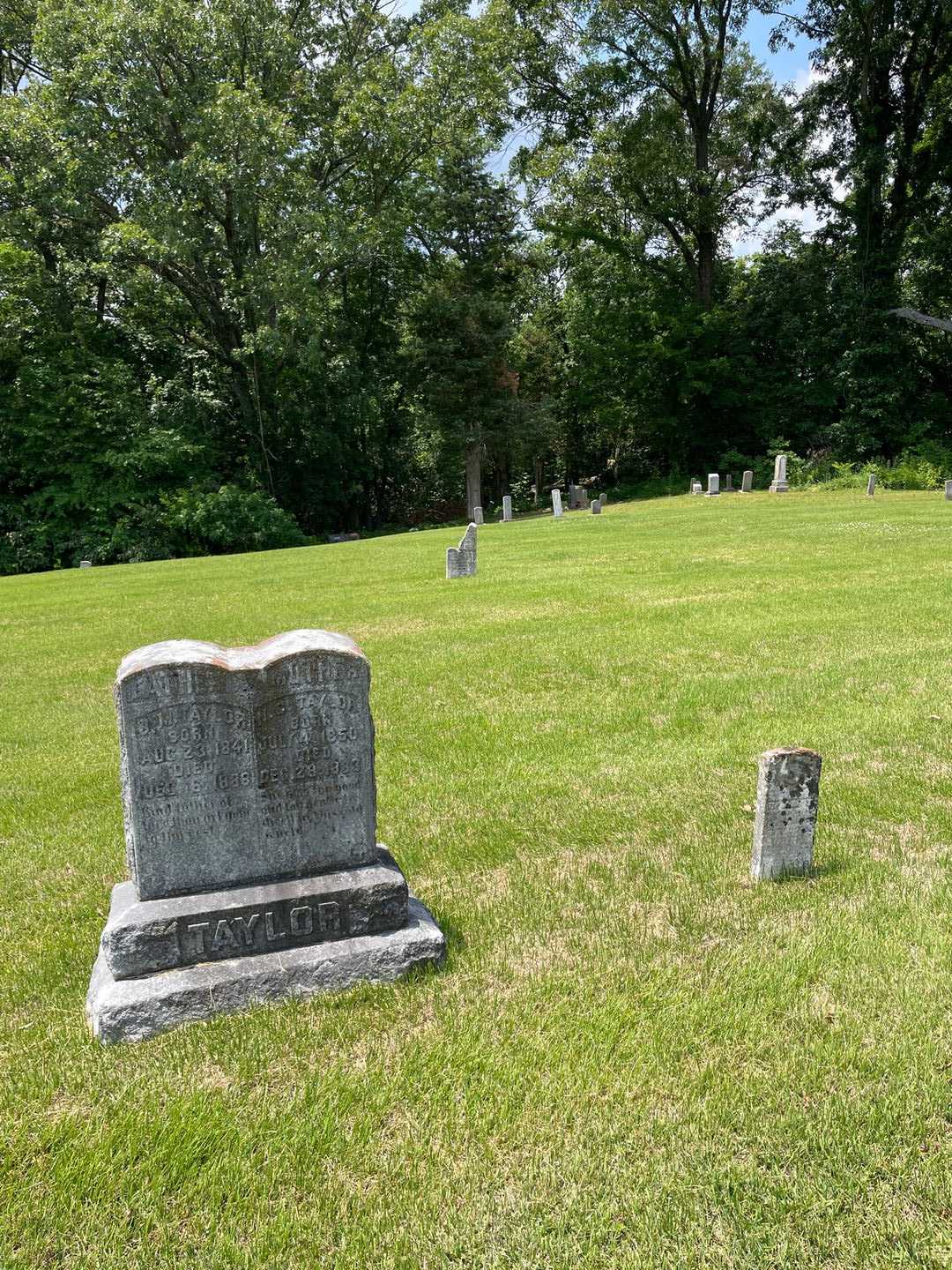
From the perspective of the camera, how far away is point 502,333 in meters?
34.6

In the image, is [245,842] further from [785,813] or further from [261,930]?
[785,813]

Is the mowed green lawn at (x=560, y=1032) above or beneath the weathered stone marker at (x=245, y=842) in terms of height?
beneath

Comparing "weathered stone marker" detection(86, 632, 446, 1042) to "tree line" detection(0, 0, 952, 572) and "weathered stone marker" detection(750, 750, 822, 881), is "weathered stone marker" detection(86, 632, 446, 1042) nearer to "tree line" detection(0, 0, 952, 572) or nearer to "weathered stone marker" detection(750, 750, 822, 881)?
"weathered stone marker" detection(750, 750, 822, 881)

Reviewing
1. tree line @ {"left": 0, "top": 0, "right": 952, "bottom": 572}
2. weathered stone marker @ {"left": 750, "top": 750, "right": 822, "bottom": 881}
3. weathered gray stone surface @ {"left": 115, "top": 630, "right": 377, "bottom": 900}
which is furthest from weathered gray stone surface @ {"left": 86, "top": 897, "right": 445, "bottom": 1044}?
tree line @ {"left": 0, "top": 0, "right": 952, "bottom": 572}

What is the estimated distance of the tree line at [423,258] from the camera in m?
27.0

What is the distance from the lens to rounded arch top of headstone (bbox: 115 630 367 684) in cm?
339

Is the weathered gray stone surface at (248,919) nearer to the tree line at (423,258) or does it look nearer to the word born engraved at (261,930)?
the word born engraved at (261,930)

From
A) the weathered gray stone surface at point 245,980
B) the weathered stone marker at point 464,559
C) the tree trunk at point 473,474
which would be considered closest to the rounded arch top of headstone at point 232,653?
the weathered gray stone surface at point 245,980

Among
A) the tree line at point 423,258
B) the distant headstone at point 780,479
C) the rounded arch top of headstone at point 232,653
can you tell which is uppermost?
the tree line at point 423,258

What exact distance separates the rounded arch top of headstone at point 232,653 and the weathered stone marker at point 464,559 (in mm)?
11848

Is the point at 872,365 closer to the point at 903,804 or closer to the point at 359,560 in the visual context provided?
the point at 359,560

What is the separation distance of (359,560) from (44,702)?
39.2ft

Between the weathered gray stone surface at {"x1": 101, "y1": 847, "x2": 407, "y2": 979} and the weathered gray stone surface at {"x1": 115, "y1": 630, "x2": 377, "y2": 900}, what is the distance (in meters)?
0.09

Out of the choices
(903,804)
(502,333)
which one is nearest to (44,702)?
(903,804)
